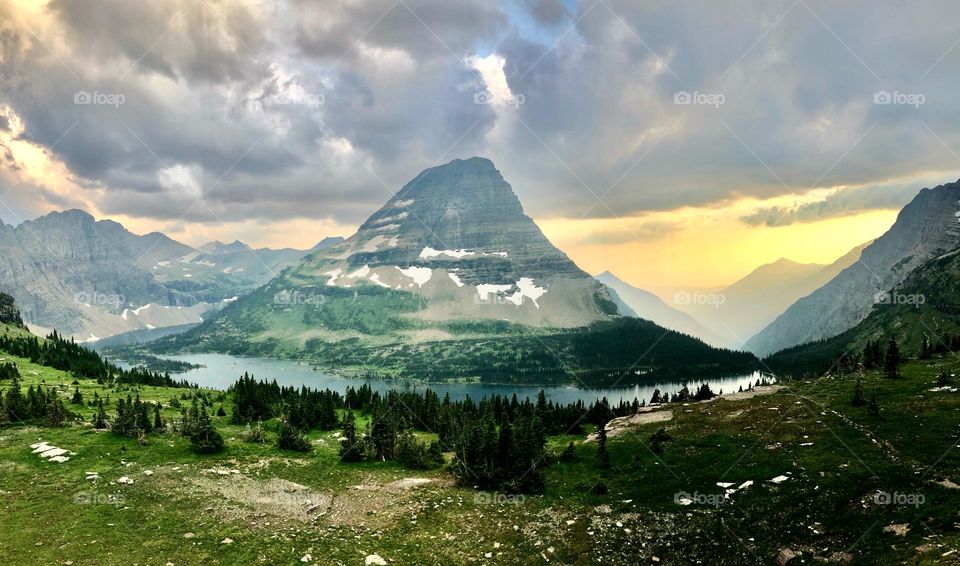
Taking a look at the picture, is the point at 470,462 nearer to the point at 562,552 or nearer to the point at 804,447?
the point at 562,552

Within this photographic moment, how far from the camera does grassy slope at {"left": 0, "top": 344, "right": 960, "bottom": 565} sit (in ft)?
92.2

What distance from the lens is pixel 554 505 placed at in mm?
39000

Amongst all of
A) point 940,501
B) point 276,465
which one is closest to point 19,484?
point 276,465

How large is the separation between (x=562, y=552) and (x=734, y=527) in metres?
10.6

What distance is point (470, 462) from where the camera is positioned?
48.0m

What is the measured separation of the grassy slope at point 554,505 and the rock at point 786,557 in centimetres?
73

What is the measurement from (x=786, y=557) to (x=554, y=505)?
16841mm

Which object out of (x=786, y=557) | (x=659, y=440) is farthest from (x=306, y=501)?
(x=659, y=440)

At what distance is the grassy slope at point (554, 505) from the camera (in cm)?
2809

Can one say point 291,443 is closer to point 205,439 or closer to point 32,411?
point 205,439

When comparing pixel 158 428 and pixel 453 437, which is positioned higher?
pixel 158 428

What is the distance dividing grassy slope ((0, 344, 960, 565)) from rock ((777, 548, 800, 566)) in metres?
0.73

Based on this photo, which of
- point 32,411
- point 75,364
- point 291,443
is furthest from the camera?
point 75,364

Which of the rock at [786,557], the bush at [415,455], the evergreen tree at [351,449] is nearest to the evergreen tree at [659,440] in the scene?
the rock at [786,557]
